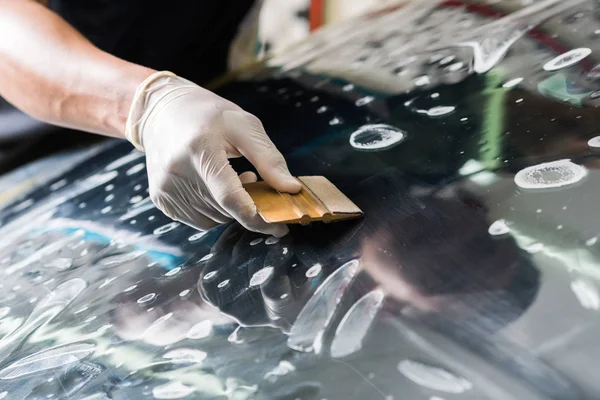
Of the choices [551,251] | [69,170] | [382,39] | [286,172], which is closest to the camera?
[551,251]

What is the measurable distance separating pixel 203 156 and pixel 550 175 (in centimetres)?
51

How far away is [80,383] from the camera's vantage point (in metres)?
0.80

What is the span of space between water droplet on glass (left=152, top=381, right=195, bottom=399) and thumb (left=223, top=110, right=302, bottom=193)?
34cm

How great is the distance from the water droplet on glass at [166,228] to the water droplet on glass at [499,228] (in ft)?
2.01

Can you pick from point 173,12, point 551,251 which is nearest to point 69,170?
point 173,12

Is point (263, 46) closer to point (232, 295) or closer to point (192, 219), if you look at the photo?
point (192, 219)

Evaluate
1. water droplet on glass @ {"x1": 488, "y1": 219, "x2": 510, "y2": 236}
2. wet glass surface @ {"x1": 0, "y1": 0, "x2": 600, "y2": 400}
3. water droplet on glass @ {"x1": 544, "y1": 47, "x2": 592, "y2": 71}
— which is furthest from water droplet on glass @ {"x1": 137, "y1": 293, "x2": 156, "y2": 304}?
water droplet on glass @ {"x1": 544, "y1": 47, "x2": 592, "y2": 71}

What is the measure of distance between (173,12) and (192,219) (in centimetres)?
91

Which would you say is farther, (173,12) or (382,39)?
(173,12)

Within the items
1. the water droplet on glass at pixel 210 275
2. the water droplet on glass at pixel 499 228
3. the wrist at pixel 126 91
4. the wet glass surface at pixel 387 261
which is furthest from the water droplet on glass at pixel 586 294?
the wrist at pixel 126 91

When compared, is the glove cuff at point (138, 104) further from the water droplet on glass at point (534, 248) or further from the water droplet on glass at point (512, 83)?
the water droplet on glass at point (534, 248)

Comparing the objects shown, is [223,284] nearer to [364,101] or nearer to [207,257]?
[207,257]

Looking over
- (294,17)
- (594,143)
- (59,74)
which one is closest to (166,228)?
(59,74)

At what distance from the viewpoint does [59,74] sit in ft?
4.09
